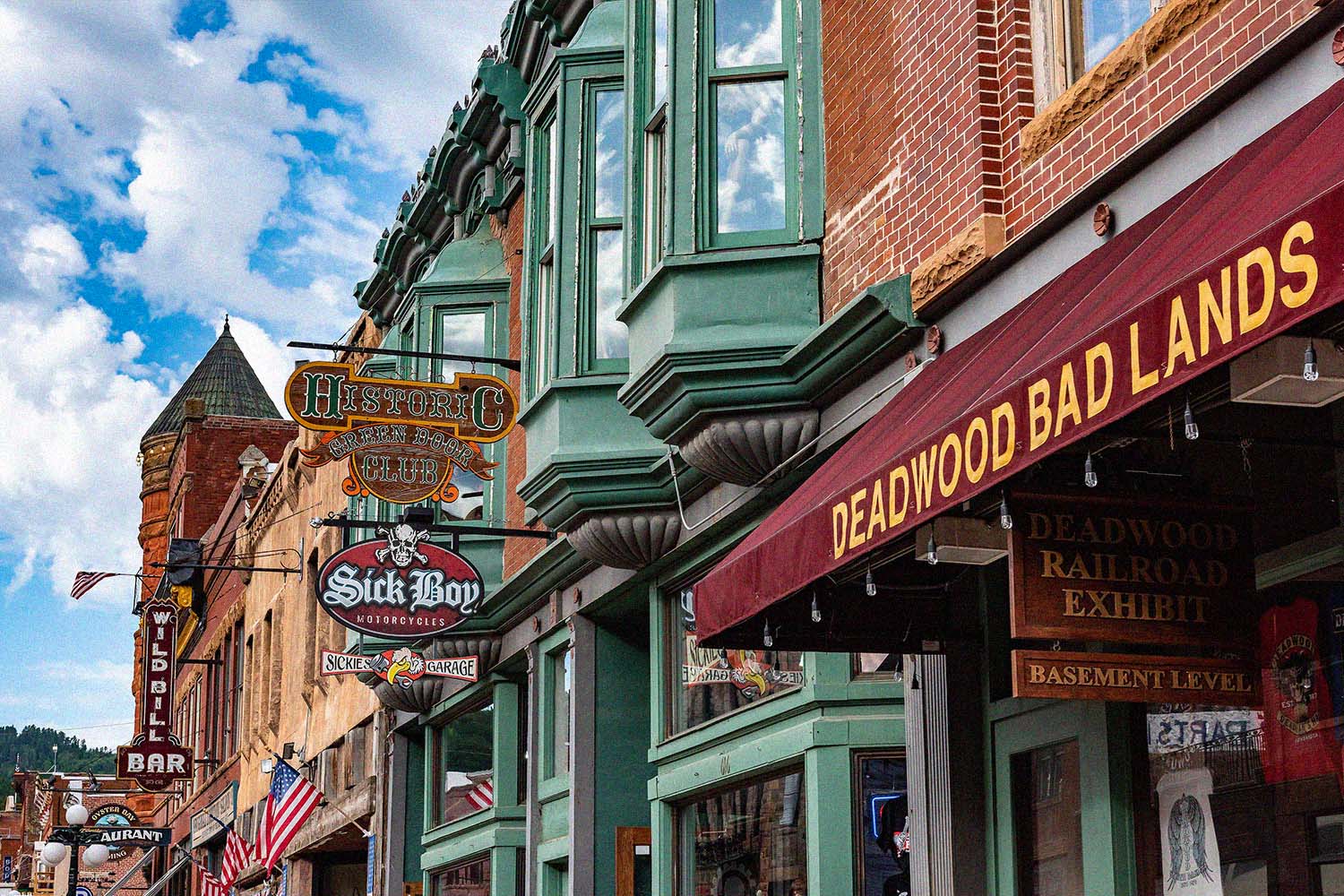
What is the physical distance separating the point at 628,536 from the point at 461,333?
21.3 feet

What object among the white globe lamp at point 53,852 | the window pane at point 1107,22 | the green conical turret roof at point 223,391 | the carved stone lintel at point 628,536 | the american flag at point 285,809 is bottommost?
the white globe lamp at point 53,852

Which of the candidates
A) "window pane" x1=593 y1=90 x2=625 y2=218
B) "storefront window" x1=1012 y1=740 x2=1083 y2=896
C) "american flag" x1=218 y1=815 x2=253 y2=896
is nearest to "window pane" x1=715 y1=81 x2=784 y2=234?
"window pane" x1=593 y1=90 x2=625 y2=218

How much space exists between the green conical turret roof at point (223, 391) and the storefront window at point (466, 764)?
3824 cm

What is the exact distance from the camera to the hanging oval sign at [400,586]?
16.4 meters

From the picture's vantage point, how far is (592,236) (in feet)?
48.4

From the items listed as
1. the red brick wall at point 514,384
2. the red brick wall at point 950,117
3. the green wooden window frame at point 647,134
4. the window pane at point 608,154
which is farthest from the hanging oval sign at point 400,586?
the red brick wall at point 950,117

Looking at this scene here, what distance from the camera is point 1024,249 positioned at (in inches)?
354

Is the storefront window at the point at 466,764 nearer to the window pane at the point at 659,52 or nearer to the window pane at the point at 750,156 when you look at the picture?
the window pane at the point at 659,52

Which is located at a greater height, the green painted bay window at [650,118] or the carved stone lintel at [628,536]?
the green painted bay window at [650,118]

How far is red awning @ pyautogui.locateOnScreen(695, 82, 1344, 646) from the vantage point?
206 inches

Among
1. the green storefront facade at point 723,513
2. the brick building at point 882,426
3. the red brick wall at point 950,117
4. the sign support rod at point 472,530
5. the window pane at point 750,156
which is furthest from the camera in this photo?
the sign support rod at point 472,530

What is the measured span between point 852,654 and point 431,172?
11037mm

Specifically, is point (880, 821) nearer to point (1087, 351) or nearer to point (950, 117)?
point (950, 117)

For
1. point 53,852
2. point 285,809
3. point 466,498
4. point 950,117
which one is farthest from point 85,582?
point 950,117
